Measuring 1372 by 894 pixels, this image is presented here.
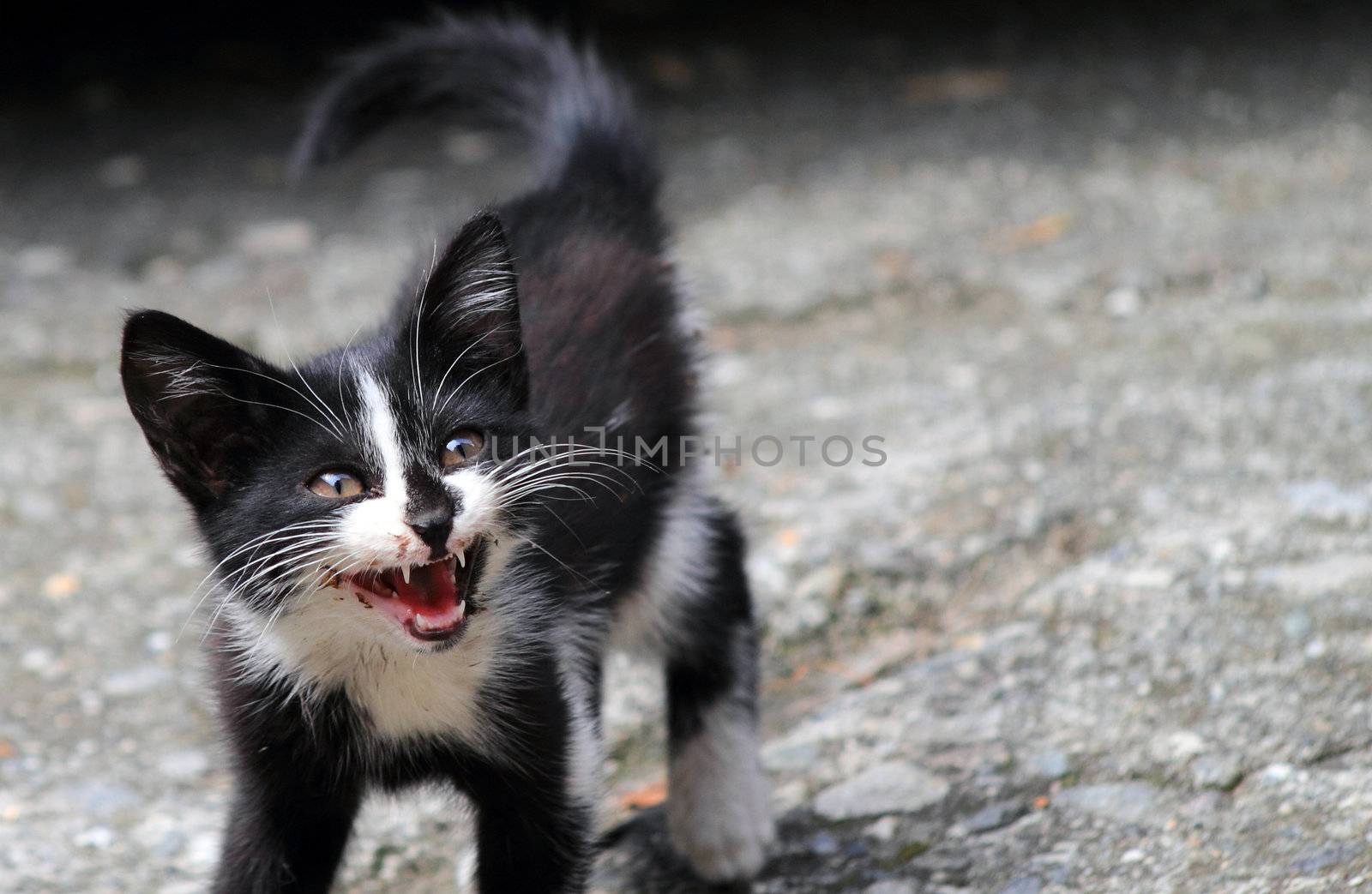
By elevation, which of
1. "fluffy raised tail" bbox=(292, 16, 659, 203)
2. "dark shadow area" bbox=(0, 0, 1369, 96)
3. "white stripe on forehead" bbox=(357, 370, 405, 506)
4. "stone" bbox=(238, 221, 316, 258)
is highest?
"dark shadow area" bbox=(0, 0, 1369, 96)

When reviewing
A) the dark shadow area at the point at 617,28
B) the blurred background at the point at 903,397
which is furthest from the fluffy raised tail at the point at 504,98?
the dark shadow area at the point at 617,28

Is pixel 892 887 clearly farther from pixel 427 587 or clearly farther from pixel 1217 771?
pixel 427 587

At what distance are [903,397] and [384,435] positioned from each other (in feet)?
6.87

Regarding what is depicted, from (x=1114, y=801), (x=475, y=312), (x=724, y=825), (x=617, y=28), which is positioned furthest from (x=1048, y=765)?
(x=617, y=28)

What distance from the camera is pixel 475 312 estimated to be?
202 cm

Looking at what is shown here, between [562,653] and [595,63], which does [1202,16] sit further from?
[562,653]

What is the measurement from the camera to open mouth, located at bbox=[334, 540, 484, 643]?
1829mm

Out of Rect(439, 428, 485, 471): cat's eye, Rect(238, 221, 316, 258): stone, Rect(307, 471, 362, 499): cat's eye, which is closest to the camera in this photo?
Rect(307, 471, 362, 499): cat's eye

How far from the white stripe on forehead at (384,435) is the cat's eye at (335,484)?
42 mm

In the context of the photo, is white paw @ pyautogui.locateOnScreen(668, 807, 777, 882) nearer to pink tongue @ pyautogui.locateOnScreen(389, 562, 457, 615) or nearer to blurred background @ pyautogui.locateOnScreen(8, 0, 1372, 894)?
blurred background @ pyautogui.locateOnScreen(8, 0, 1372, 894)

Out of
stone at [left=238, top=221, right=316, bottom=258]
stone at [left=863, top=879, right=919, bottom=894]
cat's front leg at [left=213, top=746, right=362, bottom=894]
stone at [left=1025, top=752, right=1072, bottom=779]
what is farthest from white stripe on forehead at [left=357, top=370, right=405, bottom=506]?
stone at [left=238, top=221, right=316, bottom=258]

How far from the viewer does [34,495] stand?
354cm

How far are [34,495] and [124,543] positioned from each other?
1.10 feet

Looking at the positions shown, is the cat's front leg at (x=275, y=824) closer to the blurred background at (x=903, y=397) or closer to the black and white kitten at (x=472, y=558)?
the black and white kitten at (x=472, y=558)
